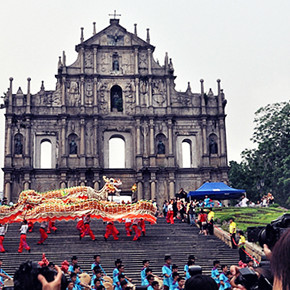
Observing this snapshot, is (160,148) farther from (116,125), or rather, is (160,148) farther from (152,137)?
(116,125)

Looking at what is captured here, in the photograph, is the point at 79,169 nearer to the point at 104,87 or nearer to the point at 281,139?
the point at 104,87


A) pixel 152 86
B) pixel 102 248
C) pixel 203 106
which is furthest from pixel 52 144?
pixel 102 248

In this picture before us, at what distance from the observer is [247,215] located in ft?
95.7

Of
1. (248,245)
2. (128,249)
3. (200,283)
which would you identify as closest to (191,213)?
(128,249)

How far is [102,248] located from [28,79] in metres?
22.5

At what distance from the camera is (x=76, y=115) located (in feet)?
136

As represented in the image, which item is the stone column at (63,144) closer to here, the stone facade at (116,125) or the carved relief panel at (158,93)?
the stone facade at (116,125)

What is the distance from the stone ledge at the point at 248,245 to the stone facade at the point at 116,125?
15.7 m

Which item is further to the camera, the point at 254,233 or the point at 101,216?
the point at 101,216

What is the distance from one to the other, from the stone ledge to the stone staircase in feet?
0.94

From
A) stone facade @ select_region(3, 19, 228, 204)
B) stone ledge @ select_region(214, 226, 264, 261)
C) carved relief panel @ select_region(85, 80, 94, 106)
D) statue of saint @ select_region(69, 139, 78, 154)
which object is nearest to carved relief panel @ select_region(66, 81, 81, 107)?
stone facade @ select_region(3, 19, 228, 204)

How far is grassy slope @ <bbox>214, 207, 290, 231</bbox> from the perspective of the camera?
2592 cm

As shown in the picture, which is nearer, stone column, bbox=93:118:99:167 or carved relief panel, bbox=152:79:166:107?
stone column, bbox=93:118:99:167

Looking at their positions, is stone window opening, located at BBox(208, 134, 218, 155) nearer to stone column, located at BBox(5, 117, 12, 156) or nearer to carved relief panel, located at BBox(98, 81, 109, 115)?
carved relief panel, located at BBox(98, 81, 109, 115)
